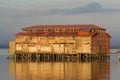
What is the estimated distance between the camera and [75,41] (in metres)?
112

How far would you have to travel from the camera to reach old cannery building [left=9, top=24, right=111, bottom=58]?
366ft

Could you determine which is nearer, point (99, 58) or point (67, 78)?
point (67, 78)

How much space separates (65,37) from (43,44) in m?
5.79

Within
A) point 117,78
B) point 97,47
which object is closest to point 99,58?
point 97,47

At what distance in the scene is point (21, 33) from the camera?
121 metres

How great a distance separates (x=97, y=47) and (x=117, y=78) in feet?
154

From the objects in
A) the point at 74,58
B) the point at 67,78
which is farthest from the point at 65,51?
the point at 67,78

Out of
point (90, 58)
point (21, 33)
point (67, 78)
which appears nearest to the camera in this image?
point (67, 78)

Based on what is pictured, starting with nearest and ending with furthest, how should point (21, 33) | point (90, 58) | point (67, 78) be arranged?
point (67, 78) → point (90, 58) → point (21, 33)

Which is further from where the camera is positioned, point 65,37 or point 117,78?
point 65,37

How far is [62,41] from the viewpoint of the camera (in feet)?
372

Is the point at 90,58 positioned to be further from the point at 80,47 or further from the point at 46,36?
the point at 46,36

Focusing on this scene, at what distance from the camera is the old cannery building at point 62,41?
366 ft

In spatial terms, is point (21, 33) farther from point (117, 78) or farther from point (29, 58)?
point (117, 78)
